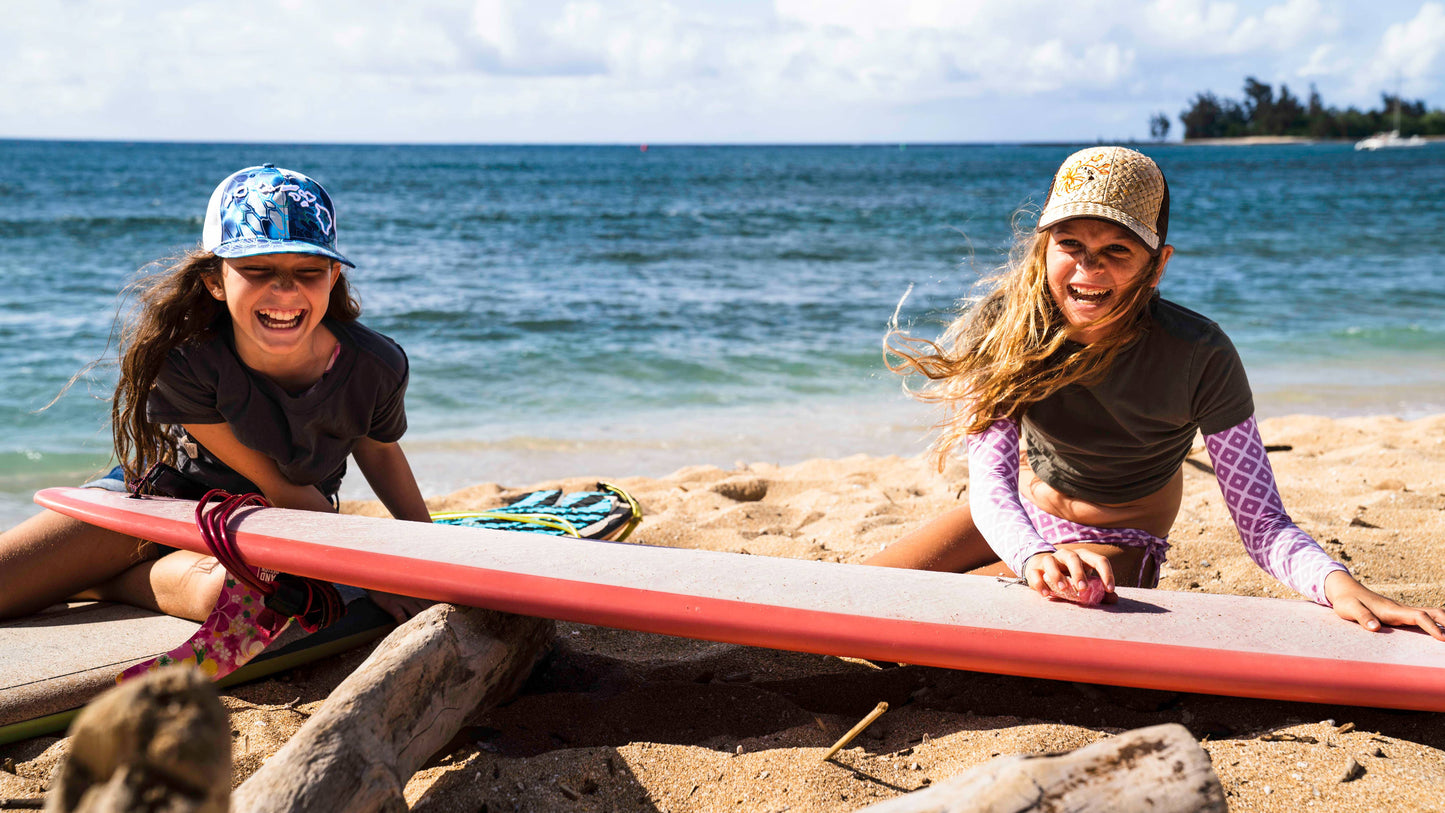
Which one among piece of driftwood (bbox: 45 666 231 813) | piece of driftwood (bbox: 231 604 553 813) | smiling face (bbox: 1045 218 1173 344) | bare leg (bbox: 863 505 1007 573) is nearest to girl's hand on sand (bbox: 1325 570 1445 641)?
smiling face (bbox: 1045 218 1173 344)

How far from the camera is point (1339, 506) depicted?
360 cm

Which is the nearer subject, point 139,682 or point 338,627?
point 139,682

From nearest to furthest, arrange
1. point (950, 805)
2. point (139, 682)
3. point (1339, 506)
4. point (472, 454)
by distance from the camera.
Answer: point (139, 682), point (950, 805), point (1339, 506), point (472, 454)

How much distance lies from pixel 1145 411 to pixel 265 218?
7.40 ft

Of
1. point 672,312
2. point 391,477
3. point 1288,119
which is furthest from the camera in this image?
point 1288,119

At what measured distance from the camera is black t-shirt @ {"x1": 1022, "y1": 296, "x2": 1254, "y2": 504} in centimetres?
236

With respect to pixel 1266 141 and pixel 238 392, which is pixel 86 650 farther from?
pixel 1266 141

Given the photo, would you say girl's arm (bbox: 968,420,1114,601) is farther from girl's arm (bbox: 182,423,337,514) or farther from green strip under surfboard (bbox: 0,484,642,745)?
girl's arm (bbox: 182,423,337,514)

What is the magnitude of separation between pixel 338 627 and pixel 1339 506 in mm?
3445

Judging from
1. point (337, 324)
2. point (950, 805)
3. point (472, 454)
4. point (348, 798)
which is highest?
point (337, 324)

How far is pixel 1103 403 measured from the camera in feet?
8.08

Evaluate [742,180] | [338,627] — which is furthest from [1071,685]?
[742,180]

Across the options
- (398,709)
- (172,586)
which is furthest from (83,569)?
(398,709)

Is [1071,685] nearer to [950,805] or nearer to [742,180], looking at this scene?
[950,805]
